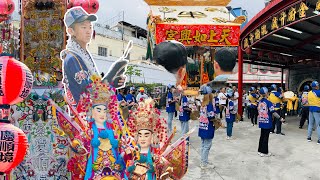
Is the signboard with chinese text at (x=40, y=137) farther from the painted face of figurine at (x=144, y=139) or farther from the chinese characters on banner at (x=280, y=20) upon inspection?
the chinese characters on banner at (x=280, y=20)

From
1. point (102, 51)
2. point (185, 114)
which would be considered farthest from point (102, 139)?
point (102, 51)

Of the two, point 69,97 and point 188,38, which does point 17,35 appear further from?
point 188,38

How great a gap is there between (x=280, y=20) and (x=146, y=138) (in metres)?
7.50

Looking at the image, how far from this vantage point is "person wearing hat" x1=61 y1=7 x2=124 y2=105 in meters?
3.85

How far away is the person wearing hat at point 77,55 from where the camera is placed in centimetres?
385

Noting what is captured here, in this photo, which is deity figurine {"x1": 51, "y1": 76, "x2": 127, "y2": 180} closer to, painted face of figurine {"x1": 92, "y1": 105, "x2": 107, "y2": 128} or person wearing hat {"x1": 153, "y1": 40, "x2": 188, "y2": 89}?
painted face of figurine {"x1": 92, "y1": 105, "x2": 107, "y2": 128}

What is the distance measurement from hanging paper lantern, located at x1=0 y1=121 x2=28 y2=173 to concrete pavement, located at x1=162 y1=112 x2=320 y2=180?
3.38 m

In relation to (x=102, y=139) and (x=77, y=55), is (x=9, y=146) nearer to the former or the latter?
(x=102, y=139)

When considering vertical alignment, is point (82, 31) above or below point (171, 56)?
above

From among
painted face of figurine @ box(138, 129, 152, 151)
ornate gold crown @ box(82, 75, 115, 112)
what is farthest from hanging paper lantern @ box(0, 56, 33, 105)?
painted face of figurine @ box(138, 129, 152, 151)

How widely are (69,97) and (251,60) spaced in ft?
53.5

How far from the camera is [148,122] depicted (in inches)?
135

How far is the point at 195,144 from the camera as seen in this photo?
334 inches

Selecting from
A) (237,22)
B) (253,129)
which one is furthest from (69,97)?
(253,129)
